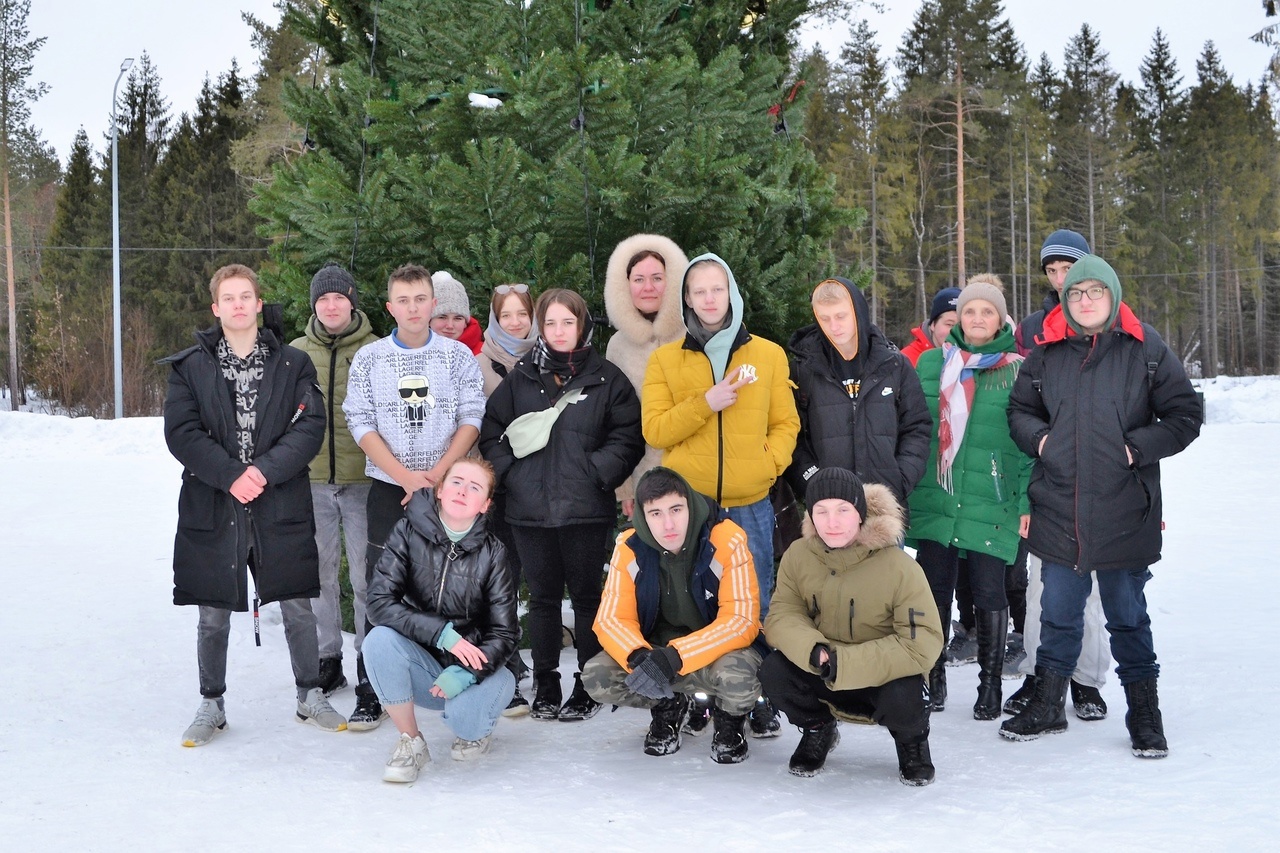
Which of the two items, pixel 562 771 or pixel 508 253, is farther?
pixel 508 253

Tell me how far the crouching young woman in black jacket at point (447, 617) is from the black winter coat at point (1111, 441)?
2.31 meters

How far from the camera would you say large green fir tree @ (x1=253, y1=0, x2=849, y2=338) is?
5582 mm

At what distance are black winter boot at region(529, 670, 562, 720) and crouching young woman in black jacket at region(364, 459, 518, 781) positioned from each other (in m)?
0.53

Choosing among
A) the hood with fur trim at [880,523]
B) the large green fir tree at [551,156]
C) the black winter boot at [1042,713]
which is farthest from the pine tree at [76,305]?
the black winter boot at [1042,713]

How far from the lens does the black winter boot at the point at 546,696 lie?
4802mm

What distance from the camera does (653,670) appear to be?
404cm

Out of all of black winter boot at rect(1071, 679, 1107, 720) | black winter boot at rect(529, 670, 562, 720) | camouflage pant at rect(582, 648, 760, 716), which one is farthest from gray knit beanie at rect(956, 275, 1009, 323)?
black winter boot at rect(529, 670, 562, 720)

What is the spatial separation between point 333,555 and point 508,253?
6.01ft

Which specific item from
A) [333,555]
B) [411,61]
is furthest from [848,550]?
[411,61]

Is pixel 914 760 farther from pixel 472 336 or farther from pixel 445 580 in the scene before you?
pixel 472 336

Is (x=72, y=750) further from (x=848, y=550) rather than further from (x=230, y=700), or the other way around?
(x=848, y=550)

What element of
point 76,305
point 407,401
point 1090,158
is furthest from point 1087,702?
point 1090,158

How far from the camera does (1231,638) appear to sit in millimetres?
5945

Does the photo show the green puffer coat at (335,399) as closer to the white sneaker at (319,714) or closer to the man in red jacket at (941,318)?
the white sneaker at (319,714)
